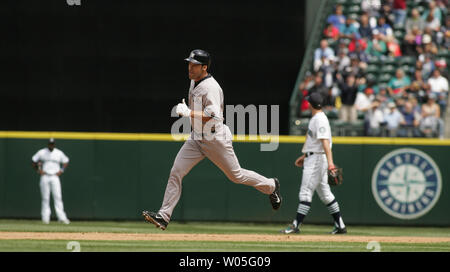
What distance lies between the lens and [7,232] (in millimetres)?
10156

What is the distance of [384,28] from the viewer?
17016 millimetres

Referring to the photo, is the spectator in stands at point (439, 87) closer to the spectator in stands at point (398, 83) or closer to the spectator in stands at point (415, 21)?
the spectator in stands at point (398, 83)

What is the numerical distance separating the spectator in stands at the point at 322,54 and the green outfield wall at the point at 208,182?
2.43 metres

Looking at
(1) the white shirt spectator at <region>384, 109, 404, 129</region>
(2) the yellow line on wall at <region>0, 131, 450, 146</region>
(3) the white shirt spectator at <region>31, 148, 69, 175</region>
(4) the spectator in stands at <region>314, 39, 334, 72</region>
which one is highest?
(4) the spectator in stands at <region>314, 39, 334, 72</region>

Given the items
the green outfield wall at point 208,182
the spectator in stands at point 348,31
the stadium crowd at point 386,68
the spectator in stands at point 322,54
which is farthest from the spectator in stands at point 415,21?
the green outfield wall at point 208,182

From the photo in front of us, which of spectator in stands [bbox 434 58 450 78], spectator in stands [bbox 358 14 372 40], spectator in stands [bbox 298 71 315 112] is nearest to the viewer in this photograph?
spectator in stands [bbox 298 71 315 112]

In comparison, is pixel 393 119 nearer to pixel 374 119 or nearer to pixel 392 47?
pixel 374 119

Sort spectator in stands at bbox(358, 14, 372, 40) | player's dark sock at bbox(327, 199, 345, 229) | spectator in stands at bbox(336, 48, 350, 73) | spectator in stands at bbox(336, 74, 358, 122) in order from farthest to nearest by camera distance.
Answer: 1. spectator in stands at bbox(358, 14, 372, 40)
2. spectator in stands at bbox(336, 48, 350, 73)
3. spectator in stands at bbox(336, 74, 358, 122)
4. player's dark sock at bbox(327, 199, 345, 229)

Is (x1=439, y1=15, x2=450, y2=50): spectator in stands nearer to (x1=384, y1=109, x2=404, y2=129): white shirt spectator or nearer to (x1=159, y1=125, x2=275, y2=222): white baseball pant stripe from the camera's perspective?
(x1=384, y1=109, x2=404, y2=129): white shirt spectator

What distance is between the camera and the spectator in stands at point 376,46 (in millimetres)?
16656

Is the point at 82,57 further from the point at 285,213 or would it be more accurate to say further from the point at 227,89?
the point at 285,213

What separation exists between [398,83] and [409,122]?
1424 millimetres

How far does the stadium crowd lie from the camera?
1470cm

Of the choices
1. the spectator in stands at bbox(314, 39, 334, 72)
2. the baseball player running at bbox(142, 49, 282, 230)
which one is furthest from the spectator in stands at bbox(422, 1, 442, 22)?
the baseball player running at bbox(142, 49, 282, 230)
